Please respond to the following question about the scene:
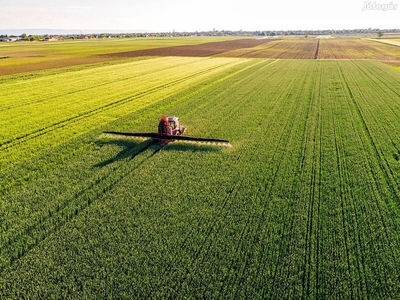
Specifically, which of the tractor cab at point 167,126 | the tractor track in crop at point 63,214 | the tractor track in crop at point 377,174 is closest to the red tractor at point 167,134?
the tractor cab at point 167,126

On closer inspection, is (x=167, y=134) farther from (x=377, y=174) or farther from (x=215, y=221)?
(x=377, y=174)

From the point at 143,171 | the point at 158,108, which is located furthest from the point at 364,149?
the point at 158,108

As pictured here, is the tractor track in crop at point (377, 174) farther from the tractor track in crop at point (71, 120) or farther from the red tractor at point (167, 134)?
the tractor track in crop at point (71, 120)

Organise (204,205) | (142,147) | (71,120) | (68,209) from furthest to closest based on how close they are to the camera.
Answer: (71,120) → (142,147) → (204,205) → (68,209)

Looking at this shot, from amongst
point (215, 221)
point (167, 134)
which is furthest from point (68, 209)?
point (167, 134)

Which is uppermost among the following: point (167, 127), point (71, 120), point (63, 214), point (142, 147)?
point (167, 127)

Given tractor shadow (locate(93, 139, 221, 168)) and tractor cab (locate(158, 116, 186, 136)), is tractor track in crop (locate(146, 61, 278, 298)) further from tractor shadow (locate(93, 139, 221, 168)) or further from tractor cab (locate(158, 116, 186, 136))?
tractor cab (locate(158, 116, 186, 136))

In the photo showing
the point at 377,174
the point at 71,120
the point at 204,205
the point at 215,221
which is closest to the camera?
the point at 215,221
